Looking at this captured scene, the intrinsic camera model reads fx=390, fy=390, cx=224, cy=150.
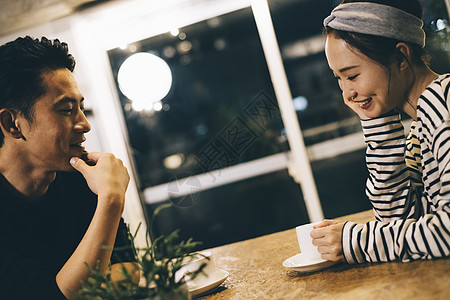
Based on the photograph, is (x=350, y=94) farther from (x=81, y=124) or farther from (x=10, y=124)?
(x=10, y=124)

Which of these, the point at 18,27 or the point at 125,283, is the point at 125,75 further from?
the point at 125,283

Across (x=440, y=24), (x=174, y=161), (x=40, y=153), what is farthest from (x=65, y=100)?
(x=174, y=161)

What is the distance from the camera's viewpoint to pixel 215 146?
4105mm

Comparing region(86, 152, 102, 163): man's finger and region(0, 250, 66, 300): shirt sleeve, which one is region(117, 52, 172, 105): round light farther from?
region(0, 250, 66, 300): shirt sleeve

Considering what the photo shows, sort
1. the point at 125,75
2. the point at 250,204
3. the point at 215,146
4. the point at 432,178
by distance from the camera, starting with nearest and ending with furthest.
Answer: the point at 432,178, the point at 125,75, the point at 215,146, the point at 250,204

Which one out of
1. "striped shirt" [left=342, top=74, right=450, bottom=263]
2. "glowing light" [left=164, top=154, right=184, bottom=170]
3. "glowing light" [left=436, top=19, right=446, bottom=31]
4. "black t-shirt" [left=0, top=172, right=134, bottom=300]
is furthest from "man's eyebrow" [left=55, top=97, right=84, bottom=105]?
"glowing light" [left=164, top=154, right=184, bottom=170]

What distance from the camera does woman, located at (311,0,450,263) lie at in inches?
37.9

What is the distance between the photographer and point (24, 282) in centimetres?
113

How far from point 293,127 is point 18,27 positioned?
2381mm

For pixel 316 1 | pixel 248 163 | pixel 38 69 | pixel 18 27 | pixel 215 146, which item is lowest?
pixel 248 163

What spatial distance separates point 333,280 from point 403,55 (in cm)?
66

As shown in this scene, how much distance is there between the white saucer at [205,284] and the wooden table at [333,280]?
3cm

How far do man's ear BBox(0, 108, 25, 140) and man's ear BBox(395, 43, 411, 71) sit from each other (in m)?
1.26

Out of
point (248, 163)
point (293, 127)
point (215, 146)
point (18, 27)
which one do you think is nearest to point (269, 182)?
point (248, 163)
